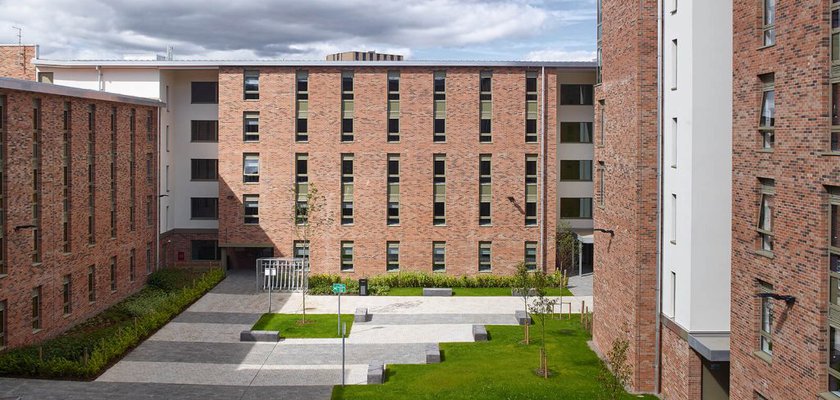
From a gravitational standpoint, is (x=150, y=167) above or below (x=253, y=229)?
above

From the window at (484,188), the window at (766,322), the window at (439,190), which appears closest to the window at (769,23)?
the window at (766,322)

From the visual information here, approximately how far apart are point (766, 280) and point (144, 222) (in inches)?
1310

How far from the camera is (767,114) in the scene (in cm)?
1719

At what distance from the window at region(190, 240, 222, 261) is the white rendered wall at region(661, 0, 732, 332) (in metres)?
32.8

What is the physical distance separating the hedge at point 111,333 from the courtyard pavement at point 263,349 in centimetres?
47

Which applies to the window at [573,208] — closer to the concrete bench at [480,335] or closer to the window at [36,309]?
the concrete bench at [480,335]

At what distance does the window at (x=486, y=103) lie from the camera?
45.2 m

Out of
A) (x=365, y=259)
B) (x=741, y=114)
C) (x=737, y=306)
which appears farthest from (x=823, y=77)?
(x=365, y=259)

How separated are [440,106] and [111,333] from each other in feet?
70.7

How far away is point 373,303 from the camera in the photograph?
1580 inches

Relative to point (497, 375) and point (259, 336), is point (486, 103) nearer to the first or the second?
point (259, 336)

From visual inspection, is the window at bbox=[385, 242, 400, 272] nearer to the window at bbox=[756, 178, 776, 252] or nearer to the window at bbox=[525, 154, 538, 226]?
the window at bbox=[525, 154, 538, 226]

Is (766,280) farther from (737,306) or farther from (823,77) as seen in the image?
(823,77)

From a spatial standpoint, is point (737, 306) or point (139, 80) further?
point (139, 80)
